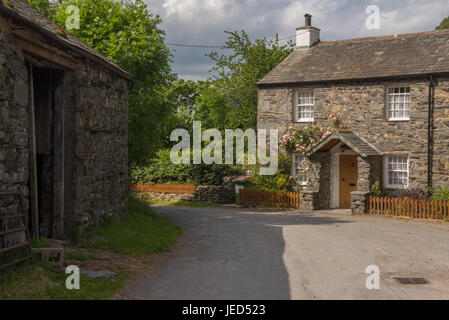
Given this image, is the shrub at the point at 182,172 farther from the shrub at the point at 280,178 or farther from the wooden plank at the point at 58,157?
the wooden plank at the point at 58,157

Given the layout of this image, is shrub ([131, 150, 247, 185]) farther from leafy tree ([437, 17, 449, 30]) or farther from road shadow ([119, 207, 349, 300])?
leafy tree ([437, 17, 449, 30])

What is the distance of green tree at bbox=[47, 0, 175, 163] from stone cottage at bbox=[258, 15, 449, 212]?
7.97 m

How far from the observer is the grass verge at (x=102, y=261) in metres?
7.00

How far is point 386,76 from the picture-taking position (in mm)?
21391

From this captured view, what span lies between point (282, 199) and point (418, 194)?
20.1 ft

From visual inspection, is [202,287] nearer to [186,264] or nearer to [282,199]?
[186,264]

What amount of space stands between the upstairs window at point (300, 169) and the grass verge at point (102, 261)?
9897 mm

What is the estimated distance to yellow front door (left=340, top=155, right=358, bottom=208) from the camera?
2300cm

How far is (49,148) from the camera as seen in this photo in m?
11.1

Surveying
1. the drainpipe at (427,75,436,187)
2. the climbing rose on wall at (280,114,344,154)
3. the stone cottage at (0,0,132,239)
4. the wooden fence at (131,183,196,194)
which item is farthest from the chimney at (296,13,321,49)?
the stone cottage at (0,0,132,239)

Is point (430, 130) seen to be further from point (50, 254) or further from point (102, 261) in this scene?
point (50, 254)

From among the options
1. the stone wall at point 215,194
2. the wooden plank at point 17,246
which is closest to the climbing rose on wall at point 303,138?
the stone wall at point 215,194

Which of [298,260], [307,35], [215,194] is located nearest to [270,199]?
[215,194]

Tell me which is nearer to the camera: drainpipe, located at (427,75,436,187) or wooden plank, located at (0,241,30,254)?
wooden plank, located at (0,241,30,254)
